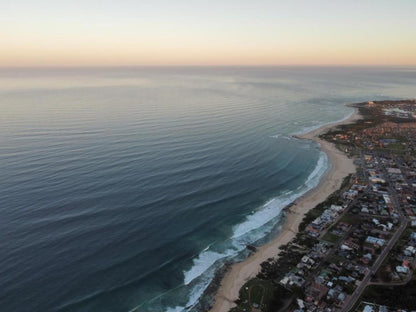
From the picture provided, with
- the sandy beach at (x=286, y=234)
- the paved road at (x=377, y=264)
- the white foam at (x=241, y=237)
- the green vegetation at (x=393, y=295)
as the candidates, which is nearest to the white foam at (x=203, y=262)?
the white foam at (x=241, y=237)

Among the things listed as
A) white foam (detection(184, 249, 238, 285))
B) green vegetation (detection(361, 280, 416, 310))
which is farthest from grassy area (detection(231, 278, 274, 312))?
green vegetation (detection(361, 280, 416, 310))

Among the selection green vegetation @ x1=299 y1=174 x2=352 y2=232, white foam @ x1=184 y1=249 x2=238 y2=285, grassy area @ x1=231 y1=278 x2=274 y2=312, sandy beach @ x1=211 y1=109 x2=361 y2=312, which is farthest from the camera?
green vegetation @ x1=299 y1=174 x2=352 y2=232

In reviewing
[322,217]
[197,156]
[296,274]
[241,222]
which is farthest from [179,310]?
[197,156]

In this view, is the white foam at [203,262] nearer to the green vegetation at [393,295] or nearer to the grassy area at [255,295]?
the grassy area at [255,295]

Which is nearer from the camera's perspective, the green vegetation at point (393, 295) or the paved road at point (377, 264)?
the green vegetation at point (393, 295)

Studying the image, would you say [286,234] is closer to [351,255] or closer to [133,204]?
[351,255]

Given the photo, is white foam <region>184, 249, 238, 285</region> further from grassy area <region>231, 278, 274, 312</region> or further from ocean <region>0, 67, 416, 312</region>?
grassy area <region>231, 278, 274, 312</region>
